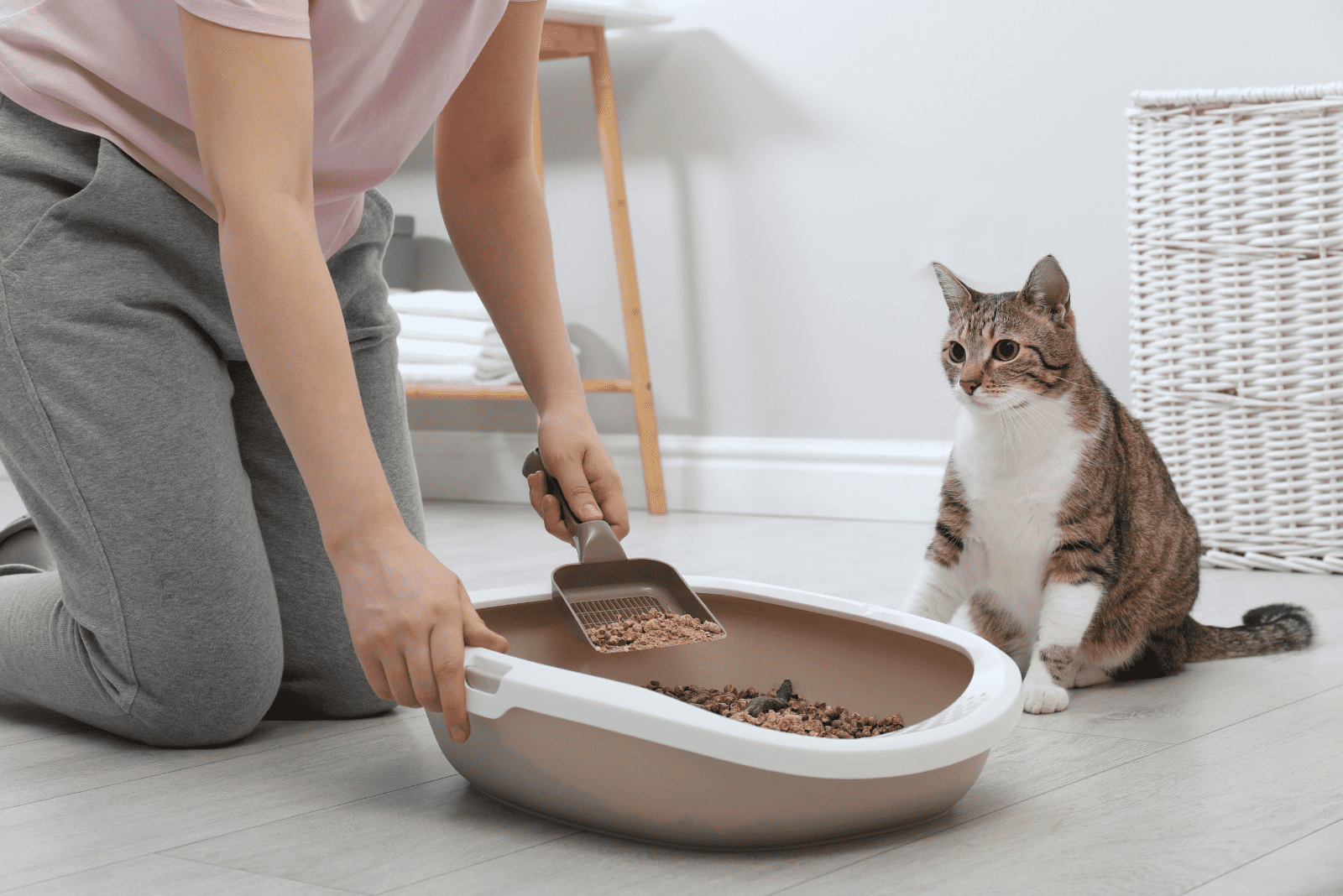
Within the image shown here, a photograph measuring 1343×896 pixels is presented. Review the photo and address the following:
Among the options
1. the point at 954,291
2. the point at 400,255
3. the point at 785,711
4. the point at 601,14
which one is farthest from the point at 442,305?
the point at 785,711

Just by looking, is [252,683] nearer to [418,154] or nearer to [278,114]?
[278,114]

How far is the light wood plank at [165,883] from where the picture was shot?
75cm

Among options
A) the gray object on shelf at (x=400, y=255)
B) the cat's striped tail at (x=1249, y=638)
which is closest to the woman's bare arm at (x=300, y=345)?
the cat's striped tail at (x=1249, y=638)

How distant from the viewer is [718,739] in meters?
0.71

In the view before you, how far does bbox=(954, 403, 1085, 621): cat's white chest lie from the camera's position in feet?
3.94

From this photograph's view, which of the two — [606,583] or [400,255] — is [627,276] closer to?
[400,255]

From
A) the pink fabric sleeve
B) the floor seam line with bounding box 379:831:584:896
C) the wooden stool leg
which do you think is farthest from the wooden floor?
the wooden stool leg

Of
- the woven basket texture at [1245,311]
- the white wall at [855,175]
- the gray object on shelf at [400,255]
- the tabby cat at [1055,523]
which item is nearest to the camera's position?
the tabby cat at [1055,523]

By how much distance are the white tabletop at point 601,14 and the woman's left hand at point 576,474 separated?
1.30 metres

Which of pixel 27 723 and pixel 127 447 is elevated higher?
pixel 127 447

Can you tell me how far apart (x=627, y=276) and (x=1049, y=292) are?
130cm

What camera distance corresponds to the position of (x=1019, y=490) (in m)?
1.21

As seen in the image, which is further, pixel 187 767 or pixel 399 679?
pixel 187 767

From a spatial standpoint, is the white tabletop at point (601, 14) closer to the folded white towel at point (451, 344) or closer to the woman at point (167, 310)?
the folded white towel at point (451, 344)
